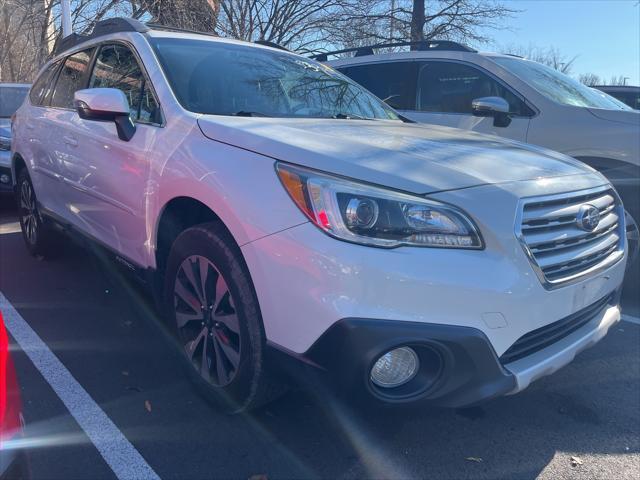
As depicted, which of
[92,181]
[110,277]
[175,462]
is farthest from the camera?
[110,277]

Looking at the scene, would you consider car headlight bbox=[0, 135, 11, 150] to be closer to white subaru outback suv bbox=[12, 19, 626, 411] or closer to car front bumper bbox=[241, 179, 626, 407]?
white subaru outback suv bbox=[12, 19, 626, 411]

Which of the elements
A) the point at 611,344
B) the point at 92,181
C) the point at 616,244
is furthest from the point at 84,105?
the point at 611,344

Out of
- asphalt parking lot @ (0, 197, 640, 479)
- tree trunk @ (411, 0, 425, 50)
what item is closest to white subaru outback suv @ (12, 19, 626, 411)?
asphalt parking lot @ (0, 197, 640, 479)

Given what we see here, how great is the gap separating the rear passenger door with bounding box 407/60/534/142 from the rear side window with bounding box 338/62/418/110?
0.31 feet

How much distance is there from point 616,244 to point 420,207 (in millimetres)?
1309

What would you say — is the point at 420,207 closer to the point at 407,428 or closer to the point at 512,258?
the point at 512,258

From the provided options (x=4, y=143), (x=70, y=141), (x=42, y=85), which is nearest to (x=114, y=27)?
(x=70, y=141)

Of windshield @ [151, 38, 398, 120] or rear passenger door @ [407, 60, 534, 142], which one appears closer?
windshield @ [151, 38, 398, 120]

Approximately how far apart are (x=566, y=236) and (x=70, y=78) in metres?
3.81

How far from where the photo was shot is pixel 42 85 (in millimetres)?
5164

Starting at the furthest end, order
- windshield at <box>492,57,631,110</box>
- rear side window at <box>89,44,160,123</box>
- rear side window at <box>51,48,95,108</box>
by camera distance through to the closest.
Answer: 1. windshield at <box>492,57,631,110</box>
2. rear side window at <box>51,48,95,108</box>
3. rear side window at <box>89,44,160,123</box>

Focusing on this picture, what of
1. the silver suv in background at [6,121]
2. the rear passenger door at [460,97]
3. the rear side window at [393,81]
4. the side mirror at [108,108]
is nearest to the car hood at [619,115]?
the rear passenger door at [460,97]

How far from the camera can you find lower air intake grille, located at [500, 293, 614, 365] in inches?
88.4

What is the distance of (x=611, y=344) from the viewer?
3848 mm
